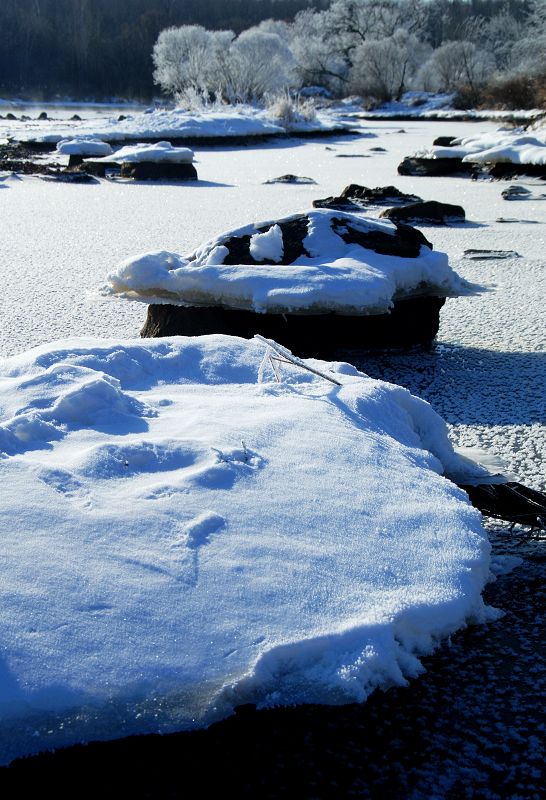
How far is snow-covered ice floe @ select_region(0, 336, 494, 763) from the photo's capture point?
117 cm

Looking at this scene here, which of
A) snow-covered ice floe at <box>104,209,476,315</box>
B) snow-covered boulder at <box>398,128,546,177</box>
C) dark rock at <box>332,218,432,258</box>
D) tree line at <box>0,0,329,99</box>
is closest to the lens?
snow-covered ice floe at <box>104,209,476,315</box>

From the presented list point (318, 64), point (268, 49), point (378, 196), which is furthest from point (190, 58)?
point (378, 196)

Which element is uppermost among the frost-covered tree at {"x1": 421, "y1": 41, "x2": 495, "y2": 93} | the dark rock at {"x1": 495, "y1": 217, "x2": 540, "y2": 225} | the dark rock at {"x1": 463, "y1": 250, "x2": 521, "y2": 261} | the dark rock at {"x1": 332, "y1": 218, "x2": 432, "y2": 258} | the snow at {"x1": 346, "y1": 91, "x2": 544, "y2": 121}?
the frost-covered tree at {"x1": 421, "y1": 41, "x2": 495, "y2": 93}

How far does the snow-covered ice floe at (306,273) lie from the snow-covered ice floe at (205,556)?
1275 mm

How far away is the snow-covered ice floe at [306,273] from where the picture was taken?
3215mm

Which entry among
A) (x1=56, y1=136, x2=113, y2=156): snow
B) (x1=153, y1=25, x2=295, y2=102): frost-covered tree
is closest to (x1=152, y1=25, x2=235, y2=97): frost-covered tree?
(x1=153, y1=25, x2=295, y2=102): frost-covered tree

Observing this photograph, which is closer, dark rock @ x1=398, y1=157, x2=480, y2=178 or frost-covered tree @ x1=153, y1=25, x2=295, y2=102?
dark rock @ x1=398, y1=157, x2=480, y2=178

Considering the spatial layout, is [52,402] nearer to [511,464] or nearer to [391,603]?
[391,603]

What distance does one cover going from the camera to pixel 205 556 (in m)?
1.36

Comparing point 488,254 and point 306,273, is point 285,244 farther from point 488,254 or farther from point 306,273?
point 488,254

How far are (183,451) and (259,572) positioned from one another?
39 cm

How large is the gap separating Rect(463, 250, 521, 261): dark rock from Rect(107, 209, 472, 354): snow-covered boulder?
1.89 meters

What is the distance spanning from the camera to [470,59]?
33.9 metres

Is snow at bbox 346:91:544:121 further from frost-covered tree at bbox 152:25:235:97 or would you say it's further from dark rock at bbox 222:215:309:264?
dark rock at bbox 222:215:309:264
